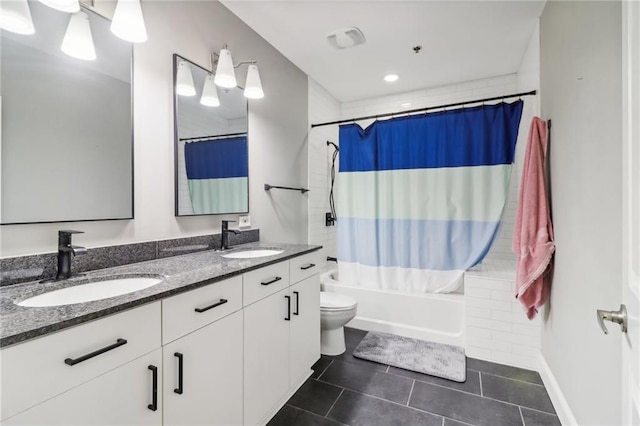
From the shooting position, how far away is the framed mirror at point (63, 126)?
3.36 feet

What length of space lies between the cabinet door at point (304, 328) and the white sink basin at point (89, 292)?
2.59 ft

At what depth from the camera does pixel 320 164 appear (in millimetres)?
3189

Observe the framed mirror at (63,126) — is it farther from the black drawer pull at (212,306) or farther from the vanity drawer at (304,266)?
the vanity drawer at (304,266)

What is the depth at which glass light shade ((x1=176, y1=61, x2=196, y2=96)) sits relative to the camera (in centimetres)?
163

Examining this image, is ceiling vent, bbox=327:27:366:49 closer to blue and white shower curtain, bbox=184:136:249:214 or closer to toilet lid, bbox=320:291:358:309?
blue and white shower curtain, bbox=184:136:249:214

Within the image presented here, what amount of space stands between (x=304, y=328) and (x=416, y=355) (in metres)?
0.99

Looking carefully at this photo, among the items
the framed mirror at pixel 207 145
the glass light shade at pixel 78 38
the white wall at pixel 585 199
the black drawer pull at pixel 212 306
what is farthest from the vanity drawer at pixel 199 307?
the white wall at pixel 585 199

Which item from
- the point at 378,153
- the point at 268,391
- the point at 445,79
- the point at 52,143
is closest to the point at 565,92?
the point at 378,153

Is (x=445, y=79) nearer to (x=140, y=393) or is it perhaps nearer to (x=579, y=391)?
(x=579, y=391)

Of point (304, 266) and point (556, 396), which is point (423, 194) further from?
point (556, 396)

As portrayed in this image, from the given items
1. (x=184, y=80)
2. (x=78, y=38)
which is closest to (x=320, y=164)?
(x=184, y=80)

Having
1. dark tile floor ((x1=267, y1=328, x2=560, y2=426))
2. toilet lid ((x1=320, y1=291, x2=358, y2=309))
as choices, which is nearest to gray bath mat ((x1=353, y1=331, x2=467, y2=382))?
dark tile floor ((x1=267, y1=328, x2=560, y2=426))

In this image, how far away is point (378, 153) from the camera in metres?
2.66

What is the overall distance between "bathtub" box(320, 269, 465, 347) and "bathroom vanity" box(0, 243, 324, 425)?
3.43 ft
